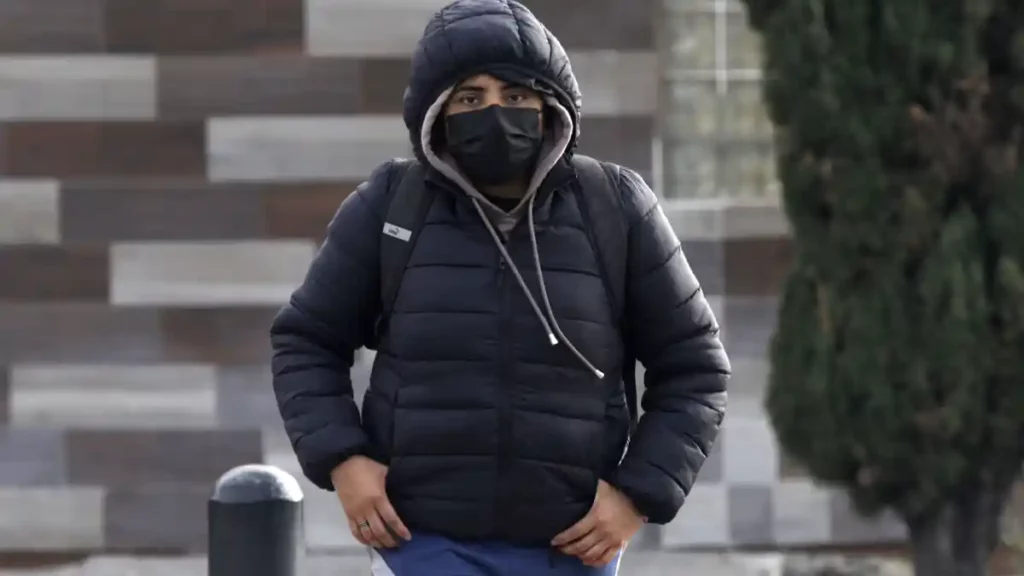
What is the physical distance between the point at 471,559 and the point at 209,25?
4435 mm

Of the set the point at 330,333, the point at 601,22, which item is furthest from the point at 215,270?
the point at 330,333

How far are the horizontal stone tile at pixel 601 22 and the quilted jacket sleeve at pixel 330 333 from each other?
13.1 feet

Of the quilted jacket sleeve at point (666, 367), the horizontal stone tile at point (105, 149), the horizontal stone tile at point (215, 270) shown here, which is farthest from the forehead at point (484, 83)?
the horizontal stone tile at point (105, 149)

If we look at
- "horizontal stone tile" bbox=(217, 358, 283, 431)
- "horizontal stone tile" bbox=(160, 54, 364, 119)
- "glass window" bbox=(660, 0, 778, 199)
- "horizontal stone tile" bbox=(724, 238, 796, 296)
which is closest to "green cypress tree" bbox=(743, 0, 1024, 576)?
"horizontal stone tile" bbox=(724, 238, 796, 296)

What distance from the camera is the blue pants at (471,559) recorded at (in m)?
2.55

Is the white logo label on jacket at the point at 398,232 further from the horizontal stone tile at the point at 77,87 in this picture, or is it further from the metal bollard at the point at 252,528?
the horizontal stone tile at the point at 77,87

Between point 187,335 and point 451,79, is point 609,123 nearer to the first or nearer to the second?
point 187,335

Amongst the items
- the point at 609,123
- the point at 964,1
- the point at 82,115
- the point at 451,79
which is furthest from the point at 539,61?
the point at 82,115

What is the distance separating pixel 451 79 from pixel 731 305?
13.6ft

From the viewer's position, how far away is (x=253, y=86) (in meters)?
6.57

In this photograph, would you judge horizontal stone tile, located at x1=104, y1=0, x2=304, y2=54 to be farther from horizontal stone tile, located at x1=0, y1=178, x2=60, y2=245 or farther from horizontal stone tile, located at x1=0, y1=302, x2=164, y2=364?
horizontal stone tile, located at x1=0, y1=302, x2=164, y2=364

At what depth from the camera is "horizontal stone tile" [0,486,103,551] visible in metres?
6.62

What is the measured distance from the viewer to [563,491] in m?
2.55

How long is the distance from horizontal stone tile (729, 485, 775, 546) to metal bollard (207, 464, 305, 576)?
348 centimetres
